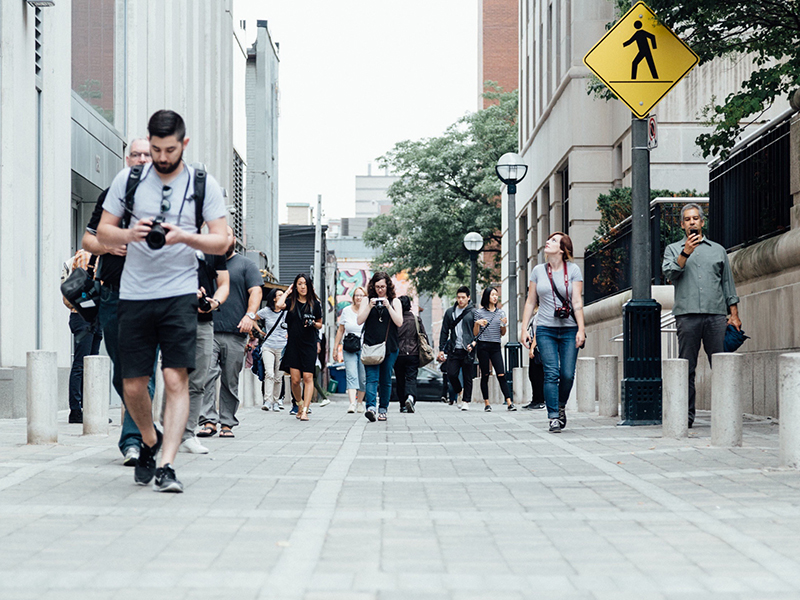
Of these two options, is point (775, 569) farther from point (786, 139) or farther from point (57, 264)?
point (57, 264)

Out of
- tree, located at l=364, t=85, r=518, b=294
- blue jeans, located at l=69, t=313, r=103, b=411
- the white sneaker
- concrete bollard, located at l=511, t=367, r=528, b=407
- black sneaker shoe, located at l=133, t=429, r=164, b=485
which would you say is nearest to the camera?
black sneaker shoe, located at l=133, t=429, r=164, b=485

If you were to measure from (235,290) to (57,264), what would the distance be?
5328mm

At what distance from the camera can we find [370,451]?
30.2ft

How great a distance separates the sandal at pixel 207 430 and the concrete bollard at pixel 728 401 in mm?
4385

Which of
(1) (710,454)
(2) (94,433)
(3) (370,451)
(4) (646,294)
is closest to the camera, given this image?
(1) (710,454)

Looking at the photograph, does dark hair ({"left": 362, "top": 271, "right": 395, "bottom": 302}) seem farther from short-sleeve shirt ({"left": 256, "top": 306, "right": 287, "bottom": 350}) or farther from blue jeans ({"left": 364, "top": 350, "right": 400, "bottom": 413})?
Result: short-sleeve shirt ({"left": 256, "top": 306, "right": 287, "bottom": 350})

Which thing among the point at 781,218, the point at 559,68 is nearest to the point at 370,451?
the point at 781,218

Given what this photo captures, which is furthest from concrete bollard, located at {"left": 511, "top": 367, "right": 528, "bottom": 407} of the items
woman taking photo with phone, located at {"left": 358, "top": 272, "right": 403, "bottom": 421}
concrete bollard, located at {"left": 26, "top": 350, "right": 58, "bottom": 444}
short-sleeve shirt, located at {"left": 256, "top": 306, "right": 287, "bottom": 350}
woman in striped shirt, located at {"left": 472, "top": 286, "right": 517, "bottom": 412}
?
concrete bollard, located at {"left": 26, "top": 350, "right": 58, "bottom": 444}

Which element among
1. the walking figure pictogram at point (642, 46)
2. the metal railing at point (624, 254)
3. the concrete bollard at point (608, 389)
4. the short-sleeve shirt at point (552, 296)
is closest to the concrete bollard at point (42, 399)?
the short-sleeve shirt at point (552, 296)

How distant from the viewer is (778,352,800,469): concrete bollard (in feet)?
23.9

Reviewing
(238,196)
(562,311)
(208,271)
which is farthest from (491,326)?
(238,196)

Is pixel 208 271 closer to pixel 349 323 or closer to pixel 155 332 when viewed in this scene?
pixel 155 332

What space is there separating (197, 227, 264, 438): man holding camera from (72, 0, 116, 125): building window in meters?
7.44

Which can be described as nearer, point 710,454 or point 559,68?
point 710,454
